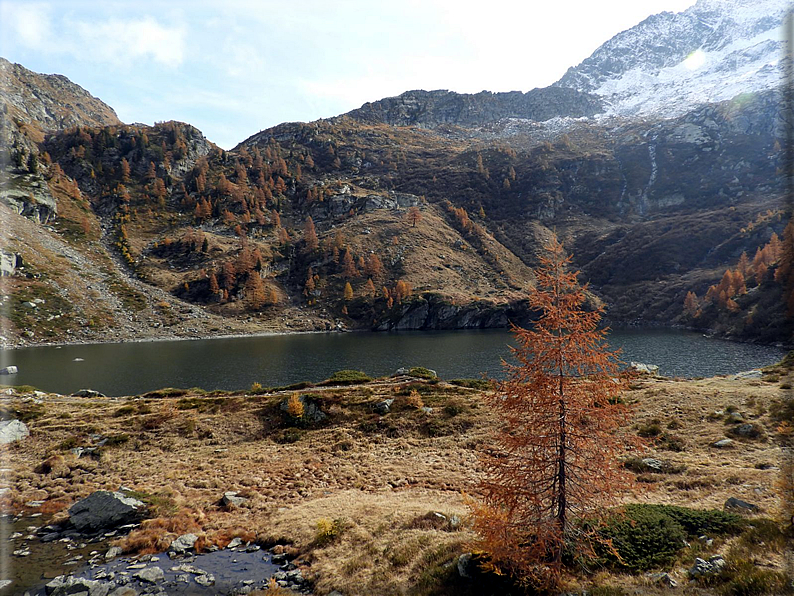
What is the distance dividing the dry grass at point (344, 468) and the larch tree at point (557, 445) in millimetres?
1607

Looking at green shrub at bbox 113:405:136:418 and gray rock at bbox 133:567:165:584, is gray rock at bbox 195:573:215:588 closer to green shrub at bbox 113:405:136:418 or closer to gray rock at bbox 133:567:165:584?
gray rock at bbox 133:567:165:584

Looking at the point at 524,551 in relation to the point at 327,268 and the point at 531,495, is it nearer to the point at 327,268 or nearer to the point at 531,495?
the point at 531,495

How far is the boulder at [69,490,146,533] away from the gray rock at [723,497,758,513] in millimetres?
28314

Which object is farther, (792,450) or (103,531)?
(792,450)

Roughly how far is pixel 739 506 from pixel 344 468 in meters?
22.2

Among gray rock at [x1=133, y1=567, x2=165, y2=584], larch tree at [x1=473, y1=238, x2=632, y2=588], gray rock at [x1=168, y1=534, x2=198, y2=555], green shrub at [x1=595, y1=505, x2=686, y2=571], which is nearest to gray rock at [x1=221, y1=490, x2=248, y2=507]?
gray rock at [x1=168, y1=534, x2=198, y2=555]

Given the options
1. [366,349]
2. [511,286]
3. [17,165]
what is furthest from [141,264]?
[511,286]

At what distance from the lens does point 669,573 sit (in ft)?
35.1

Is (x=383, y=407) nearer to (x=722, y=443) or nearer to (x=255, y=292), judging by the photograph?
(x=722, y=443)

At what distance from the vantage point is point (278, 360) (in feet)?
269

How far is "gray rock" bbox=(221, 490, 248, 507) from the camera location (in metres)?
21.3

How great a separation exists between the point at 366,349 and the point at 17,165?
187 m

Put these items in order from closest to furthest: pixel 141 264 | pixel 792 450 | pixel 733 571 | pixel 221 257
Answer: pixel 733 571 < pixel 792 450 < pixel 141 264 < pixel 221 257

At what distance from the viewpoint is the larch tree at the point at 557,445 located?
10.7 meters
